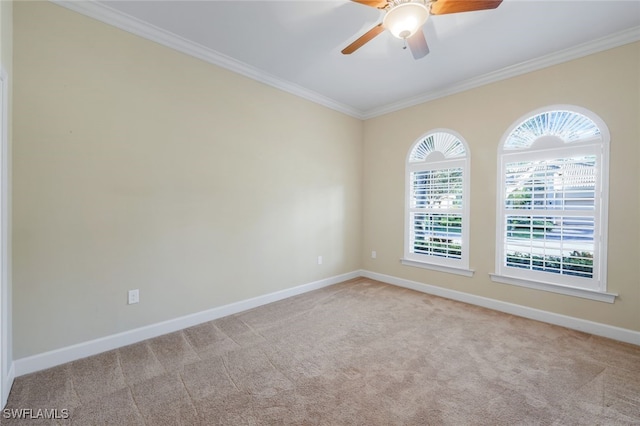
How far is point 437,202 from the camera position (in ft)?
12.7

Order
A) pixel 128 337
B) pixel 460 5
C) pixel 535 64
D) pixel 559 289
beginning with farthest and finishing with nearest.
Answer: pixel 535 64
pixel 559 289
pixel 128 337
pixel 460 5

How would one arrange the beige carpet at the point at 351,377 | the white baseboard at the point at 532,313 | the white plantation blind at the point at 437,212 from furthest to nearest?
the white plantation blind at the point at 437,212
the white baseboard at the point at 532,313
the beige carpet at the point at 351,377

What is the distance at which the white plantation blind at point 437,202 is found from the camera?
12.0 feet

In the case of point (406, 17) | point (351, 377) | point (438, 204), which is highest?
point (406, 17)

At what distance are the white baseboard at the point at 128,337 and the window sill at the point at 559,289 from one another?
8.81 ft

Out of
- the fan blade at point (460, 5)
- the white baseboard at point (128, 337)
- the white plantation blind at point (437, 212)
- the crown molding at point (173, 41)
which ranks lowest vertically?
the white baseboard at point (128, 337)

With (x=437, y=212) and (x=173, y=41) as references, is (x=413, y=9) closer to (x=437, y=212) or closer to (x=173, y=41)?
(x=173, y=41)

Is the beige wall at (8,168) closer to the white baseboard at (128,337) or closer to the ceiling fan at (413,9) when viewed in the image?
the white baseboard at (128,337)

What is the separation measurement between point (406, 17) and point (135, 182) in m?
2.56

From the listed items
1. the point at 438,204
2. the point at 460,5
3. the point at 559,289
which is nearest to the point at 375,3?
the point at 460,5

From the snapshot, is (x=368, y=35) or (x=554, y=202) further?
(x=554, y=202)

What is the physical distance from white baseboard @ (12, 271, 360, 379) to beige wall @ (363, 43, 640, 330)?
6.85ft

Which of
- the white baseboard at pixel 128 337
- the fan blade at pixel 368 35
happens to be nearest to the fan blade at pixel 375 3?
the fan blade at pixel 368 35

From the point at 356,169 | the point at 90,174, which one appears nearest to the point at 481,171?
the point at 356,169
